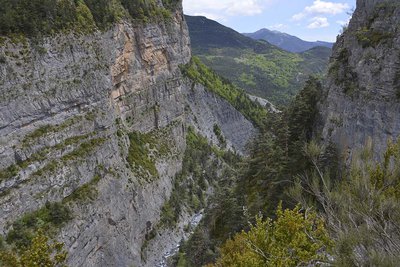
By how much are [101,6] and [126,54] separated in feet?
33.5

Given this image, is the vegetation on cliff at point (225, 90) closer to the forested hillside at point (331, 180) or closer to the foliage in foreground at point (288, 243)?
the forested hillside at point (331, 180)

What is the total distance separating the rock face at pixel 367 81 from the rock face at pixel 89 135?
1101 inches

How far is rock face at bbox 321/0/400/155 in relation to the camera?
3033 centimetres

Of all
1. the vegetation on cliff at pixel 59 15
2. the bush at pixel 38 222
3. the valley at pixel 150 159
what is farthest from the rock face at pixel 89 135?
the vegetation on cliff at pixel 59 15

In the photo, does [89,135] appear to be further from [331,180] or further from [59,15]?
[331,180]

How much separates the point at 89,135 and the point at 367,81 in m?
32.6

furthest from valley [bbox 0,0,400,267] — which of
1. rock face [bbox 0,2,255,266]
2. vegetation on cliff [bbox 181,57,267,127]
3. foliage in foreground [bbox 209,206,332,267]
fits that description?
vegetation on cliff [bbox 181,57,267,127]

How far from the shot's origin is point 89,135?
48219 millimetres

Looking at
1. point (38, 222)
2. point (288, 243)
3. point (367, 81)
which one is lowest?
point (38, 222)

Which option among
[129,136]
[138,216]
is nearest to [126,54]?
[129,136]

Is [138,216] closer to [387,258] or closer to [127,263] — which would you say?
[127,263]

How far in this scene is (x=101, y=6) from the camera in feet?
185

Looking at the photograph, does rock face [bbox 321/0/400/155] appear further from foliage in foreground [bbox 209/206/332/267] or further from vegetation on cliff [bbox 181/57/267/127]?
vegetation on cliff [bbox 181/57/267/127]

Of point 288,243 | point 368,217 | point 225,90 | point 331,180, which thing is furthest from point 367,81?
point 225,90
